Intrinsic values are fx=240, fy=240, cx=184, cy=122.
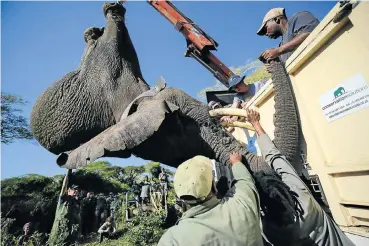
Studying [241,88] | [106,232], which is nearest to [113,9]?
[241,88]

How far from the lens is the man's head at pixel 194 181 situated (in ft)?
4.21

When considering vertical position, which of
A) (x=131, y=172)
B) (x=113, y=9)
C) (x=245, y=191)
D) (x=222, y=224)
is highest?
(x=131, y=172)

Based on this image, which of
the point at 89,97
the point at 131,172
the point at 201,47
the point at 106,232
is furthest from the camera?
the point at 131,172

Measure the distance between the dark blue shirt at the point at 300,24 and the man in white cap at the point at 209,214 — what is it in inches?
57.1

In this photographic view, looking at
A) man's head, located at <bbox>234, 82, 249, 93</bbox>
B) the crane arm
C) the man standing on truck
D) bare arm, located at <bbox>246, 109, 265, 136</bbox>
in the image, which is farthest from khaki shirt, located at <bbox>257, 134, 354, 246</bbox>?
the crane arm

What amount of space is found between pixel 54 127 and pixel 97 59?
32.0 inches

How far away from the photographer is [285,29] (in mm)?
2316

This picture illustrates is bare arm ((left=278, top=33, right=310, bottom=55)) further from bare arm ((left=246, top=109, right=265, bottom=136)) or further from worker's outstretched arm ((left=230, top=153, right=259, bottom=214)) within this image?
worker's outstretched arm ((left=230, top=153, right=259, bottom=214))

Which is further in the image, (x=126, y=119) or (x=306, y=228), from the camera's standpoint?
(x=126, y=119)

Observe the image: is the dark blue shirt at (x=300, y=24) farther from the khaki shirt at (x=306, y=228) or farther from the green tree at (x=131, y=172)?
the green tree at (x=131, y=172)

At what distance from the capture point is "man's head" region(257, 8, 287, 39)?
234 centimetres

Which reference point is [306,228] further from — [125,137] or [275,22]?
[275,22]

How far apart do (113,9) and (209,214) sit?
95.7 inches

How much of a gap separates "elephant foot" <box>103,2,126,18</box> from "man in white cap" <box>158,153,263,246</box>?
2121 millimetres
